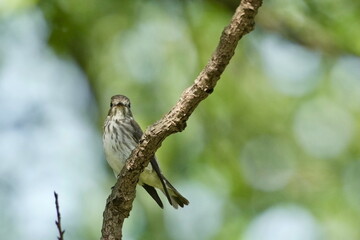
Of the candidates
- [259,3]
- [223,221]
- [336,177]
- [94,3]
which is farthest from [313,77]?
[259,3]

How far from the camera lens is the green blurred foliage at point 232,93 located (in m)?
10.4

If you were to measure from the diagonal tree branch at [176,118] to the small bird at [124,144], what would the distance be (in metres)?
1.75

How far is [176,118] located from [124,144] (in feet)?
8.74

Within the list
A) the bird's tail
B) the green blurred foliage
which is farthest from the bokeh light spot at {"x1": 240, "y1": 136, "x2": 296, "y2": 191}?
the bird's tail

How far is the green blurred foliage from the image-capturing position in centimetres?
1045

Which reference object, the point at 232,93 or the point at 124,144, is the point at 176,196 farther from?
the point at 232,93

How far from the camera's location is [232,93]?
11.4m

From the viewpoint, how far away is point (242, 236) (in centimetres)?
1077

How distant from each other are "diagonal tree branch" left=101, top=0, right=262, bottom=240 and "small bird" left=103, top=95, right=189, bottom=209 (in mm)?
1748

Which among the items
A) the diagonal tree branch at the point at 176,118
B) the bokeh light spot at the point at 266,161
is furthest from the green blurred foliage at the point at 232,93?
the diagonal tree branch at the point at 176,118

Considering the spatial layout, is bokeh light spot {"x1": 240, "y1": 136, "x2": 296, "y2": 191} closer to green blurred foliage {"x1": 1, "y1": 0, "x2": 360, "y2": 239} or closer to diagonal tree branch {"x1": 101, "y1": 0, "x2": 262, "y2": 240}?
green blurred foliage {"x1": 1, "y1": 0, "x2": 360, "y2": 239}

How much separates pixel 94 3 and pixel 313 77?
10.4 ft

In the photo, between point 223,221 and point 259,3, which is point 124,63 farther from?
point 259,3

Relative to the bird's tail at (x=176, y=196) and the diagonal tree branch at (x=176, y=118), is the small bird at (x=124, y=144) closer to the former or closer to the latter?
the bird's tail at (x=176, y=196)
